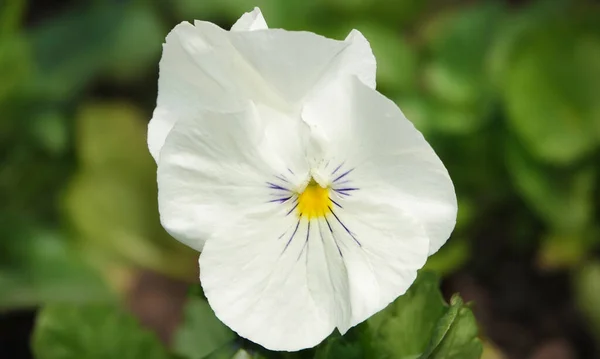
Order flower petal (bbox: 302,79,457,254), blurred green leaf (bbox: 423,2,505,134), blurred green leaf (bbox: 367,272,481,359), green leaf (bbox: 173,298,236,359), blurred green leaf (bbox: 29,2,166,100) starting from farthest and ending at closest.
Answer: blurred green leaf (bbox: 29,2,166,100) < blurred green leaf (bbox: 423,2,505,134) < green leaf (bbox: 173,298,236,359) < blurred green leaf (bbox: 367,272,481,359) < flower petal (bbox: 302,79,457,254)

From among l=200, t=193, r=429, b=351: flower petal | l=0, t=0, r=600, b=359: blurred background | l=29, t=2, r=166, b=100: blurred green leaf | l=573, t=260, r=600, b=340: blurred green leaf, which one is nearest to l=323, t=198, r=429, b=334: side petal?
l=200, t=193, r=429, b=351: flower petal

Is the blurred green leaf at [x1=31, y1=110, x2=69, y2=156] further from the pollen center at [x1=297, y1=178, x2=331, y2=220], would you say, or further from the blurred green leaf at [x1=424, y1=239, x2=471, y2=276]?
the pollen center at [x1=297, y1=178, x2=331, y2=220]

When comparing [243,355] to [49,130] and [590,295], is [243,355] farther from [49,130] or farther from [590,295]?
[49,130]

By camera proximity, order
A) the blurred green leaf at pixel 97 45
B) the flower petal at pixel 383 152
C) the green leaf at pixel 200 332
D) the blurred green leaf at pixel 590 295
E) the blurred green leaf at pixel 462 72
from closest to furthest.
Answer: the flower petal at pixel 383 152, the green leaf at pixel 200 332, the blurred green leaf at pixel 590 295, the blurred green leaf at pixel 462 72, the blurred green leaf at pixel 97 45

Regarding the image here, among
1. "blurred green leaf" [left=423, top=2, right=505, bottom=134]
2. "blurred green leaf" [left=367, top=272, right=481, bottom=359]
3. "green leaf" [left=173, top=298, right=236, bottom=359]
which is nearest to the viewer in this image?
"blurred green leaf" [left=367, top=272, right=481, bottom=359]

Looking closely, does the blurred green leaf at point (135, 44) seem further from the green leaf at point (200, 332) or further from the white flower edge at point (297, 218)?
the white flower edge at point (297, 218)

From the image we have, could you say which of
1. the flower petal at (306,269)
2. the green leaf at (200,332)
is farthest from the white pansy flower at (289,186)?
the green leaf at (200,332)

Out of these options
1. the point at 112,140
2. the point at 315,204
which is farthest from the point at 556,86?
the point at 315,204
